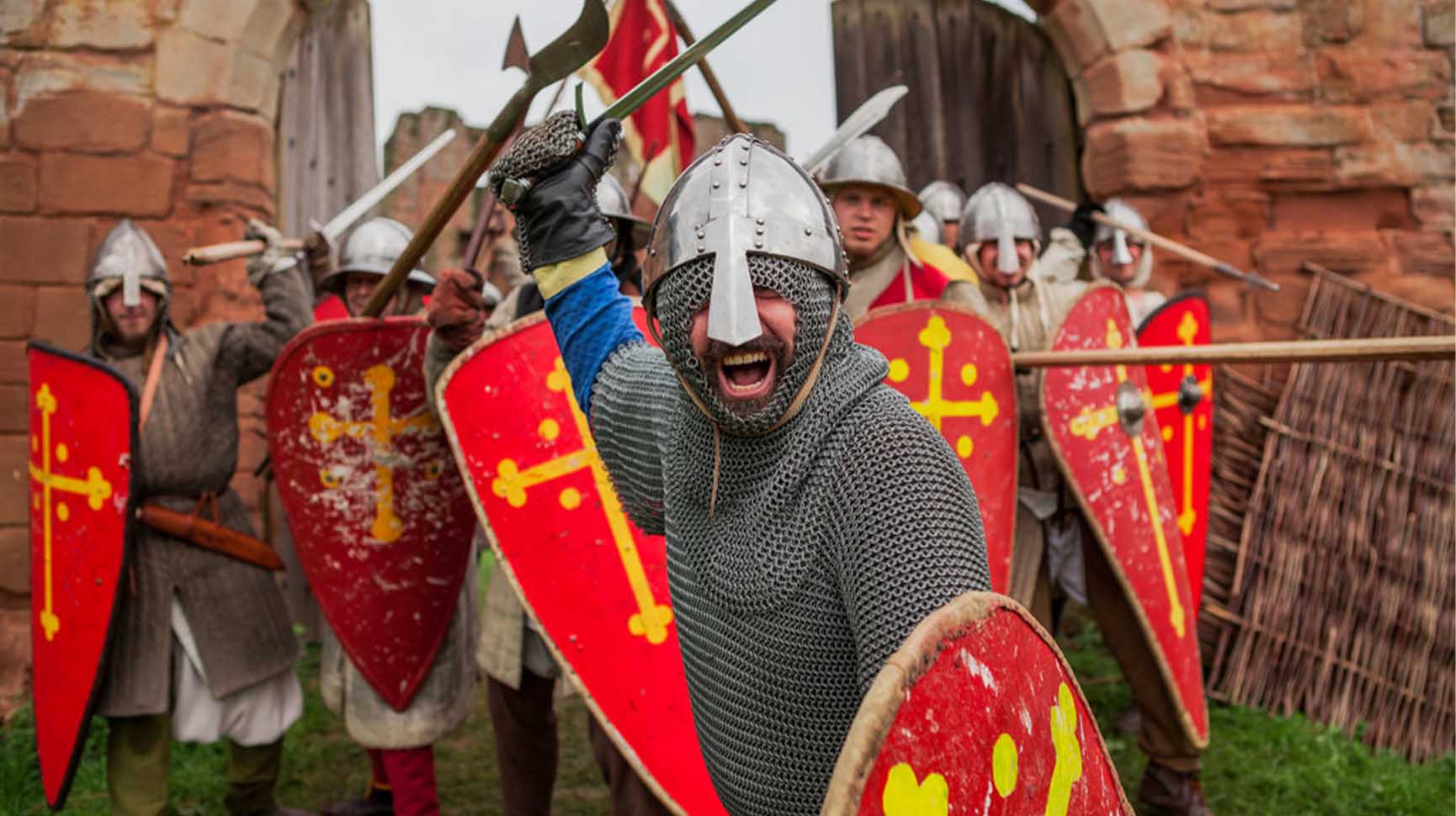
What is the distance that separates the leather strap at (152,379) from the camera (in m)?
3.12

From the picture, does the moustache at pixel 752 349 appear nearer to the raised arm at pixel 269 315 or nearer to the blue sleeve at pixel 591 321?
the blue sleeve at pixel 591 321

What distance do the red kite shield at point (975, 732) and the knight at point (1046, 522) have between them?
63.1 inches

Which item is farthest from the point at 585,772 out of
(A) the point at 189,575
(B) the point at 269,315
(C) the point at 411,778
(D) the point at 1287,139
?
(D) the point at 1287,139

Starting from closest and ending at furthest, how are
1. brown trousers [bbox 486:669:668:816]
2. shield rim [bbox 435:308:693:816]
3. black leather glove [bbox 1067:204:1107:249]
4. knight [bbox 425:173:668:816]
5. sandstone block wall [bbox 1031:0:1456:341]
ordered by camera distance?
shield rim [bbox 435:308:693:816], knight [bbox 425:173:668:816], brown trousers [bbox 486:669:668:816], black leather glove [bbox 1067:204:1107:249], sandstone block wall [bbox 1031:0:1456:341]

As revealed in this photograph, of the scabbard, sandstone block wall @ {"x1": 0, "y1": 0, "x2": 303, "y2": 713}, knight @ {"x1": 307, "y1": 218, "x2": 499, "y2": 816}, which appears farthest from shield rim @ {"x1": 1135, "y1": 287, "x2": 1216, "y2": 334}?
sandstone block wall @ {"x1": 0, "y1": 0, "x2": 303, "y2": 713}

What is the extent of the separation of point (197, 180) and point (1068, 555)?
3.53 m

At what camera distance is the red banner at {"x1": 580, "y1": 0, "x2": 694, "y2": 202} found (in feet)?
11.1

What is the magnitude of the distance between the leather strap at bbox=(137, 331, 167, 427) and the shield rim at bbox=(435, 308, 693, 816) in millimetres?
1048

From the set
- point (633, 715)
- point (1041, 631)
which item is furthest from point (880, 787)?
point (633, 715)

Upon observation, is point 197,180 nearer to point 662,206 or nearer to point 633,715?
point 633,715

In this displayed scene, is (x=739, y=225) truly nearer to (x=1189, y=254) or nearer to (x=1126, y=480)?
(x=1126, y=480)

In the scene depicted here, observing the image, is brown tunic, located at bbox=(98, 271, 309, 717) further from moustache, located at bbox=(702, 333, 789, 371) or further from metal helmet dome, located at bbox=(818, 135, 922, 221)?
moustache, located at bbox=(702, 333, 789, 371)

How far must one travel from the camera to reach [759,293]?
1396mm

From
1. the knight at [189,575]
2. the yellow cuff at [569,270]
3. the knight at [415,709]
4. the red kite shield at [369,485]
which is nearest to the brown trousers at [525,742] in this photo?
the knight at [415,709]
